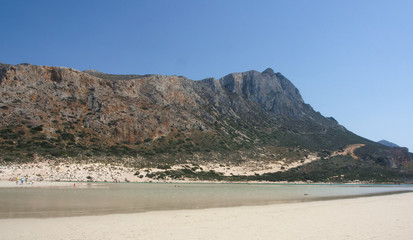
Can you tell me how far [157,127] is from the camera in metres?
76.6

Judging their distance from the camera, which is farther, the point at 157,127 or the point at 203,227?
the point at 157,127

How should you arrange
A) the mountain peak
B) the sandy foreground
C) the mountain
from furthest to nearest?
1. the mountain peak
2. the mountain
3. the sandy foreground

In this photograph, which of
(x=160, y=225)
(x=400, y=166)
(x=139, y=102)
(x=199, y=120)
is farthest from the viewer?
(x=400, y=166)

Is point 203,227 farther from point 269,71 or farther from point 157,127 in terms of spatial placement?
point 269,71

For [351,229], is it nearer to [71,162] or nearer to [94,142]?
[71,162]

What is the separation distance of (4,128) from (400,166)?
405ft

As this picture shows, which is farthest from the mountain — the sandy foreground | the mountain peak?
the sandy foreground

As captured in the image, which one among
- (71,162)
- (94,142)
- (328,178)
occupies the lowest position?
(328,178)

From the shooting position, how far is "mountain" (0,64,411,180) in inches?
2280

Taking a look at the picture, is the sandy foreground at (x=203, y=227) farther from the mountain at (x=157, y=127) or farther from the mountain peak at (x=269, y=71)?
the mountain peak at (x=269, y=71)

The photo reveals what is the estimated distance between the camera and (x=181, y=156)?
67188mm

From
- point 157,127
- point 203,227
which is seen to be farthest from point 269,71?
point 203,227

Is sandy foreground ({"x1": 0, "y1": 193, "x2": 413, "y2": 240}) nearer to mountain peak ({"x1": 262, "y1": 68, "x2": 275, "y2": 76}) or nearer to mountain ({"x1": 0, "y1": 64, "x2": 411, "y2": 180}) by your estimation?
mountain ({"x1": 0, "y1": 64, "x2": 411, "y2": 180})

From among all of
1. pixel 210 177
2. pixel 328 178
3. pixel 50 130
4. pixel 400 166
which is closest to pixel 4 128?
pixel 50 130
